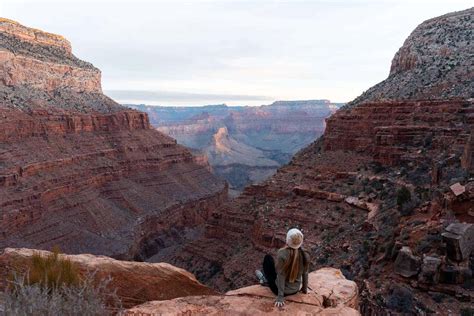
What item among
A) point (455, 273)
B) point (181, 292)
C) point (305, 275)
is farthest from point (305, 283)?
point (455, 273)

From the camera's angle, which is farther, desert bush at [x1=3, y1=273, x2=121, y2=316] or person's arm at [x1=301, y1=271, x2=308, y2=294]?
person's arm at [x1=301, y1=271, x2=308, y2=294]

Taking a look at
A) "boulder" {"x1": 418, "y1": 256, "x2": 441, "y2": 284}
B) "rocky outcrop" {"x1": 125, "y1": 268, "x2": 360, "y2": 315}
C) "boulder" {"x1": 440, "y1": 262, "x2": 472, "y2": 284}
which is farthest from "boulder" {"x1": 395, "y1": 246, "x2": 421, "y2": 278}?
"rocky outcrop" {"x1": 125, "y1": 268, "x2": 360, "y2": 315}

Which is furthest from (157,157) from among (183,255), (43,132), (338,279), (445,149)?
(338,279)

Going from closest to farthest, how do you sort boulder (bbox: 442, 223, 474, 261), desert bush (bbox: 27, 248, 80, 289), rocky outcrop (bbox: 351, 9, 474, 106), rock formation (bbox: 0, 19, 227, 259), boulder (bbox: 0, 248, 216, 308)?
1. desert bush (bbox: 27, 248, 80, 289)
2. boulder (bbox: 0, 248, 216, 308)
3. boulder (bbox: 442, 223, 474, 261)
4. rocky outcrop (bbox: 351, 9, 474, 106)
5. rock formation (bbox: 0, 19, 227, 259)

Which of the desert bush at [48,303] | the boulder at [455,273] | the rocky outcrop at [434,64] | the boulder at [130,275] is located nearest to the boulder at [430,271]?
the boulder at [455,273]

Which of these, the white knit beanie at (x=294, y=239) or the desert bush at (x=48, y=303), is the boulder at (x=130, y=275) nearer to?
the desert bush at (x=48, y=303)

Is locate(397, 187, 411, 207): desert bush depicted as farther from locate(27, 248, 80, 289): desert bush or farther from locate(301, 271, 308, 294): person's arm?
locate(27, 248, 80, 289): desert bush
